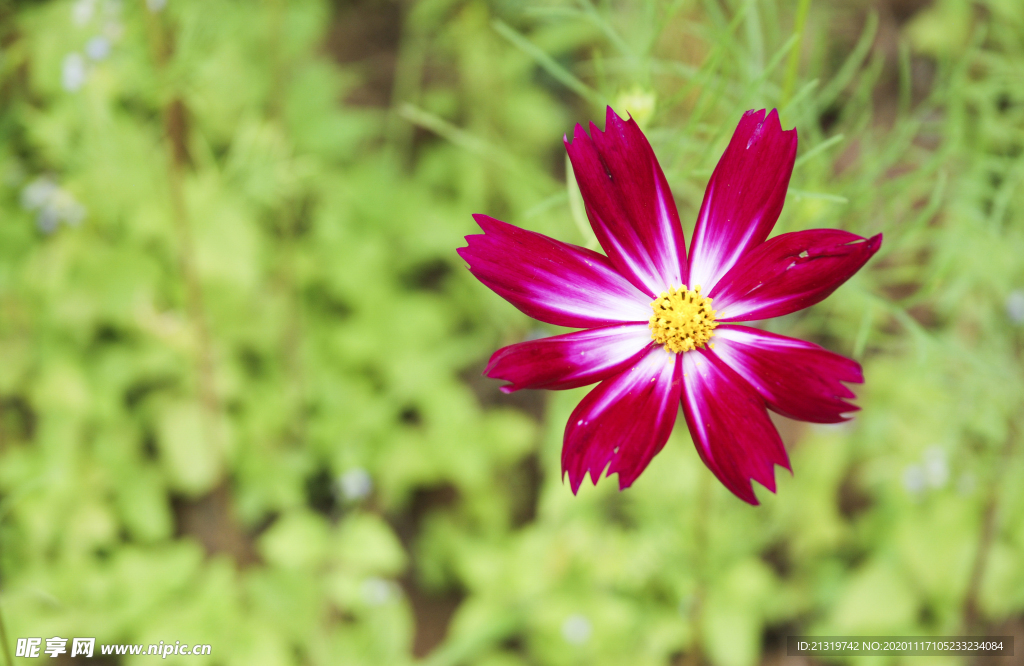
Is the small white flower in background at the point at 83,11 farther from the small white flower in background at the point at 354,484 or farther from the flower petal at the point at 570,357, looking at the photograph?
the flower petal at the point at 570,357

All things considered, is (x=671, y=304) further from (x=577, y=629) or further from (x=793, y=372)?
(x=577, y=629)

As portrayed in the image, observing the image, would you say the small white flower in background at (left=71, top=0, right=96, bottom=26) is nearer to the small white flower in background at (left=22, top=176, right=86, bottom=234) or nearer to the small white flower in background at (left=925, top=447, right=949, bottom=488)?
the small white flower in background at (left=22, top=176, right=86, bottom=234)

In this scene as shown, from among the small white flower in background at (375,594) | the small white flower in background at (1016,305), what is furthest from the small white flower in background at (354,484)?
the small white flower in background at (1016,305)

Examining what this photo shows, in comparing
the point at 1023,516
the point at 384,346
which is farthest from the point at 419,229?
the point at 1023,516

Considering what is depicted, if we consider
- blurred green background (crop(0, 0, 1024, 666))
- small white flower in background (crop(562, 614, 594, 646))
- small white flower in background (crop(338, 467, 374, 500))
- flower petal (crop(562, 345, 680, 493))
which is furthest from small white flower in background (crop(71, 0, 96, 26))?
small white flower in background (crop(562, 614, 594, 646))

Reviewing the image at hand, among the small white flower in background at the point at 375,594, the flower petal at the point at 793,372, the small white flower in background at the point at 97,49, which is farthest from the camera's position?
the small white flower in background at the point at 375,594
